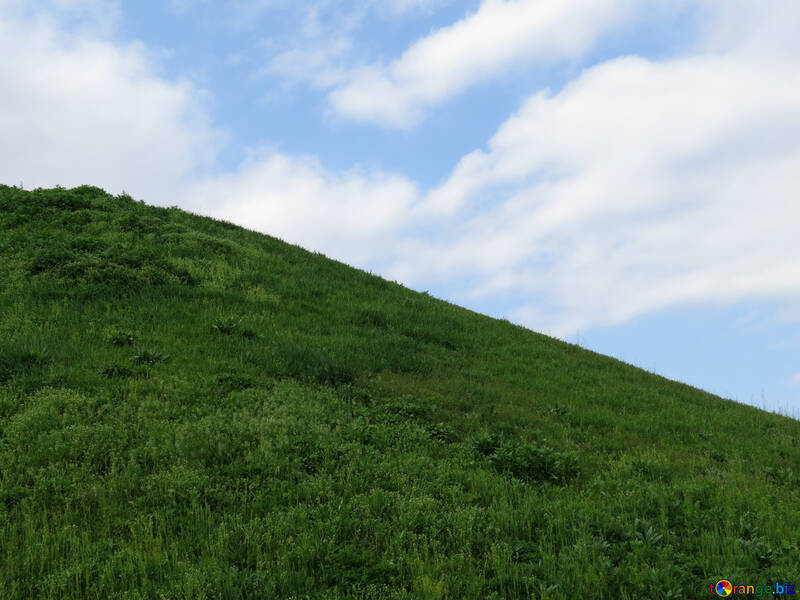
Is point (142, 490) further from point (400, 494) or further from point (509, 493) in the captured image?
point (509, 493)

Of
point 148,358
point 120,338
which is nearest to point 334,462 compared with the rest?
point 148,358

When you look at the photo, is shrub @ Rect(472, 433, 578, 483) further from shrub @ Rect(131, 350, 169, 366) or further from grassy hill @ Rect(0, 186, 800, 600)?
shrub @ Rect(131, 350, 169, 366)

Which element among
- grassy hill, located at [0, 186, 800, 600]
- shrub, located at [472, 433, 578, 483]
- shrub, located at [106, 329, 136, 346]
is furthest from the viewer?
shrub, located at [106, 329, 136, 346]

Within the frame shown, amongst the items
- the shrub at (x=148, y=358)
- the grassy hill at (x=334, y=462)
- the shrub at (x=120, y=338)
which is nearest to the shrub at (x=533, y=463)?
the grassy hill at (x=334, y=462)

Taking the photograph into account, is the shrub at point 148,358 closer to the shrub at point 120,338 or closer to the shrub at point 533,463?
the shrub at point 120,338

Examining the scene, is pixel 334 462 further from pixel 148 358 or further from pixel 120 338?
pixel 120 338

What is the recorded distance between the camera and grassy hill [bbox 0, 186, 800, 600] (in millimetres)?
5504

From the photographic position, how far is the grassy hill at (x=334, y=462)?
5.50m

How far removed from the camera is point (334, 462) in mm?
7770

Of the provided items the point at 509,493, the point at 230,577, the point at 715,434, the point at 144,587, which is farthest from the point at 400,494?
the point at 715,434

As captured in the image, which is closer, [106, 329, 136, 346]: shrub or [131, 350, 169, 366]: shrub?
[131, 350, 169, 366]: shrub

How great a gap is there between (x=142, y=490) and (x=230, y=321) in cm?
760

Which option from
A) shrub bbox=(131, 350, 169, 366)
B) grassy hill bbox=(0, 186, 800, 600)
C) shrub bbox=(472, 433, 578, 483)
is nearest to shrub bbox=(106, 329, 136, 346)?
grassy hill bbox=(0, 186, 800, 600)

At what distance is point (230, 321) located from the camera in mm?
14344
